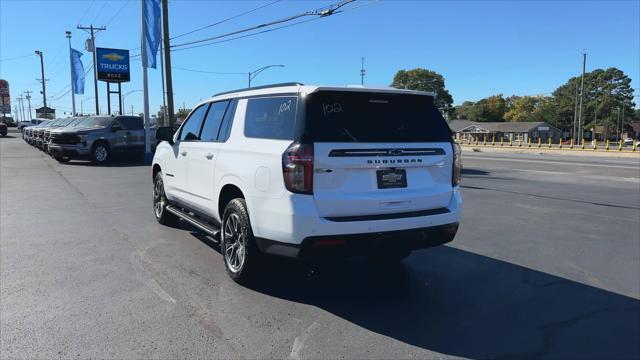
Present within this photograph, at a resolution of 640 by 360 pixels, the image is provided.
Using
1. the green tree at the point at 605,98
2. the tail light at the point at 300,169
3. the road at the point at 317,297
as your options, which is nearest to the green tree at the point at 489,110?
the green tree at the point at 605,98

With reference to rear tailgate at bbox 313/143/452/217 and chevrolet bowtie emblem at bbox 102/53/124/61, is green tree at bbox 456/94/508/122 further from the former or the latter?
rear tailgate at bbox 313/143/452/217

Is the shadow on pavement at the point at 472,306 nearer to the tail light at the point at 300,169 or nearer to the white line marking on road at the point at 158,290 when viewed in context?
the white line marking on road at the point at 158,290

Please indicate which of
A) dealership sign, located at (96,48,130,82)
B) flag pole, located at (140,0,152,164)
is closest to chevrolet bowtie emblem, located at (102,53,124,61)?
dealership sign, located at (96,48,130,82)

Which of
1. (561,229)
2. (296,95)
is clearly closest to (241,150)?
(296,95)

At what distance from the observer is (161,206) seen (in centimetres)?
761

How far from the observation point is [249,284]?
483 cm

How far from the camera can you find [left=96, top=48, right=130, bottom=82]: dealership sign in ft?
114

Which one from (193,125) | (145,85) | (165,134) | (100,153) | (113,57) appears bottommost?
(100,153)

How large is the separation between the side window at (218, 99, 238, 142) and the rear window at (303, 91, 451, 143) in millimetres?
1425

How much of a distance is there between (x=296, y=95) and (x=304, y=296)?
1901 millimetres

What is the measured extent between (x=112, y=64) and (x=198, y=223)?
33736mm

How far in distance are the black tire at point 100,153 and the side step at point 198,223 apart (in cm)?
1355

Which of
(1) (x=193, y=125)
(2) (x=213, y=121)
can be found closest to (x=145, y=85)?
(1) (x=193, y=125)

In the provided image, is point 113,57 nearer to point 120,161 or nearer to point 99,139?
point 120,161
